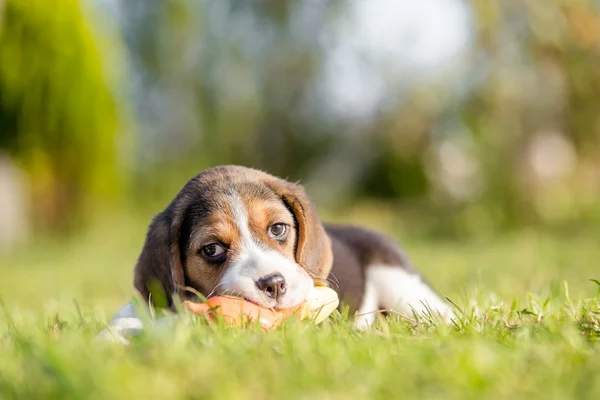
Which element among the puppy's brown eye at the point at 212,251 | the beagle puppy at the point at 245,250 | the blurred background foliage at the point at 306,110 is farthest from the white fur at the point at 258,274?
the blurred background foliage at the point at 306,110

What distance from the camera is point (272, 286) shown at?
3609mm

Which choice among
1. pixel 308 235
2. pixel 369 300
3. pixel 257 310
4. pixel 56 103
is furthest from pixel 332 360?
pixel 56 103

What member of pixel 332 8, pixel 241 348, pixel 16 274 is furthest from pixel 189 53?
pixel 241 348

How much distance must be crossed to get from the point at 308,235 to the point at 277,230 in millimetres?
189

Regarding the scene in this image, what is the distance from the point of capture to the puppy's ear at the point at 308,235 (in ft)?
14.0

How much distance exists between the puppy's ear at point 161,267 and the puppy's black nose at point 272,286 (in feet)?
2.01

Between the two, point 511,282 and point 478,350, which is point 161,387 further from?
point 511,282

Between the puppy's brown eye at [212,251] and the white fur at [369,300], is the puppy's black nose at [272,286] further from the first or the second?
the white fur at [369,300]

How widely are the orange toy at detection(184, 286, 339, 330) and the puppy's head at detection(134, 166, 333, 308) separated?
0.08m

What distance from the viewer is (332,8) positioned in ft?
74.1

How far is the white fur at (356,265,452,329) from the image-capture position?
15.9ft

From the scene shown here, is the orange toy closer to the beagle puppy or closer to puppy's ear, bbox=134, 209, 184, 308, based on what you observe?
the beagle puppy

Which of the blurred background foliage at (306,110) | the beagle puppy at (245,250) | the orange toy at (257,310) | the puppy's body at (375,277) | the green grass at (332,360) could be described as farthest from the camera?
the blurred background foliage at (306,110)

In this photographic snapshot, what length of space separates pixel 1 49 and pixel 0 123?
5.58 feet
